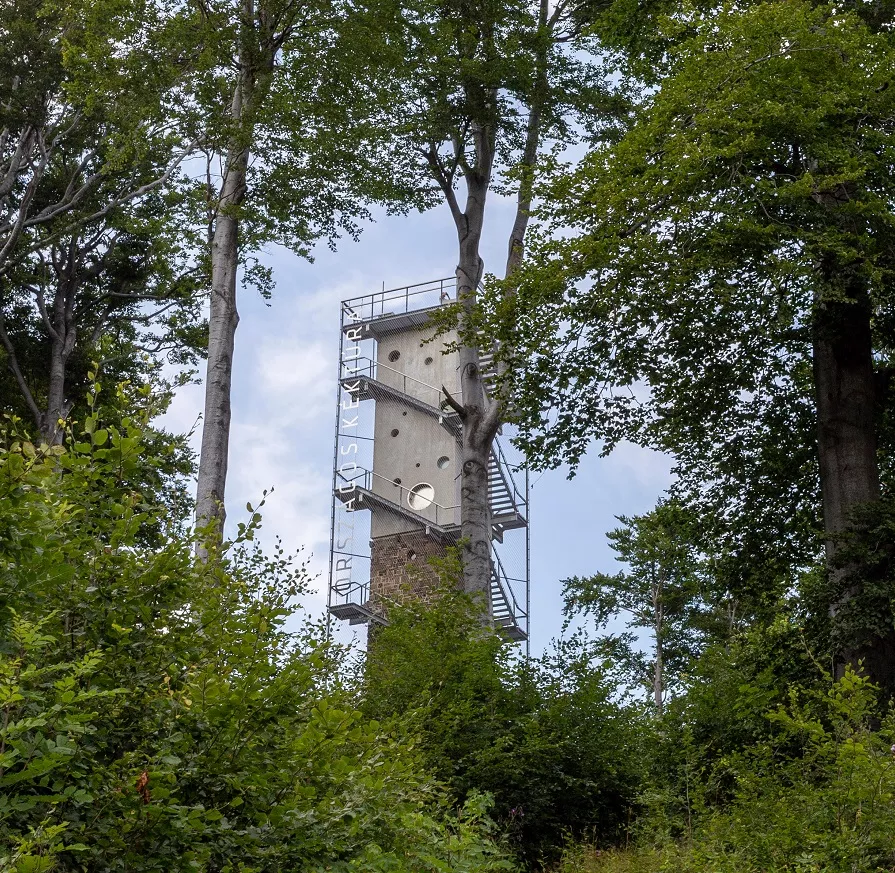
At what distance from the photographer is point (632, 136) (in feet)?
47.6

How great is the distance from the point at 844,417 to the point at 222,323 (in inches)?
310

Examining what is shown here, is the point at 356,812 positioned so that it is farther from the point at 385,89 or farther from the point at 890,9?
the point at 385,89

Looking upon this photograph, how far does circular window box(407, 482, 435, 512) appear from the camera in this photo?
35094mm

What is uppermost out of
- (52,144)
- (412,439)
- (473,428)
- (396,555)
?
(52,144)

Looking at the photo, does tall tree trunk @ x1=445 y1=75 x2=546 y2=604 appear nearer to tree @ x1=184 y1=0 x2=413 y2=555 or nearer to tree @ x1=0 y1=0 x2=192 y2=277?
tree @ x1=184 y1=0 x2=413 y2=555

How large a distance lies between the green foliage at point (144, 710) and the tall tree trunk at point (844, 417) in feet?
29.4

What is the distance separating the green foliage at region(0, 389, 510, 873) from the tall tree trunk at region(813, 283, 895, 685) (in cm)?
896

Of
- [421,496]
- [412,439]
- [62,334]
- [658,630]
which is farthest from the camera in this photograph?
[658,630]

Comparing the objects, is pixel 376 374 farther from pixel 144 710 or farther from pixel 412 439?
pixel 144 710

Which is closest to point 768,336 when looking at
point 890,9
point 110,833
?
point 890,9

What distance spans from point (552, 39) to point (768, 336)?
9033 mm

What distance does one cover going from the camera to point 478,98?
69.7ft

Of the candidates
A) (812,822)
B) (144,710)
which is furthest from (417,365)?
(144,710)

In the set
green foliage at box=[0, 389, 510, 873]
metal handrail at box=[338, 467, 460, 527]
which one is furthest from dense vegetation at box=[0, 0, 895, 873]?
metal handrail at box=[338, 467, 460, 527]
